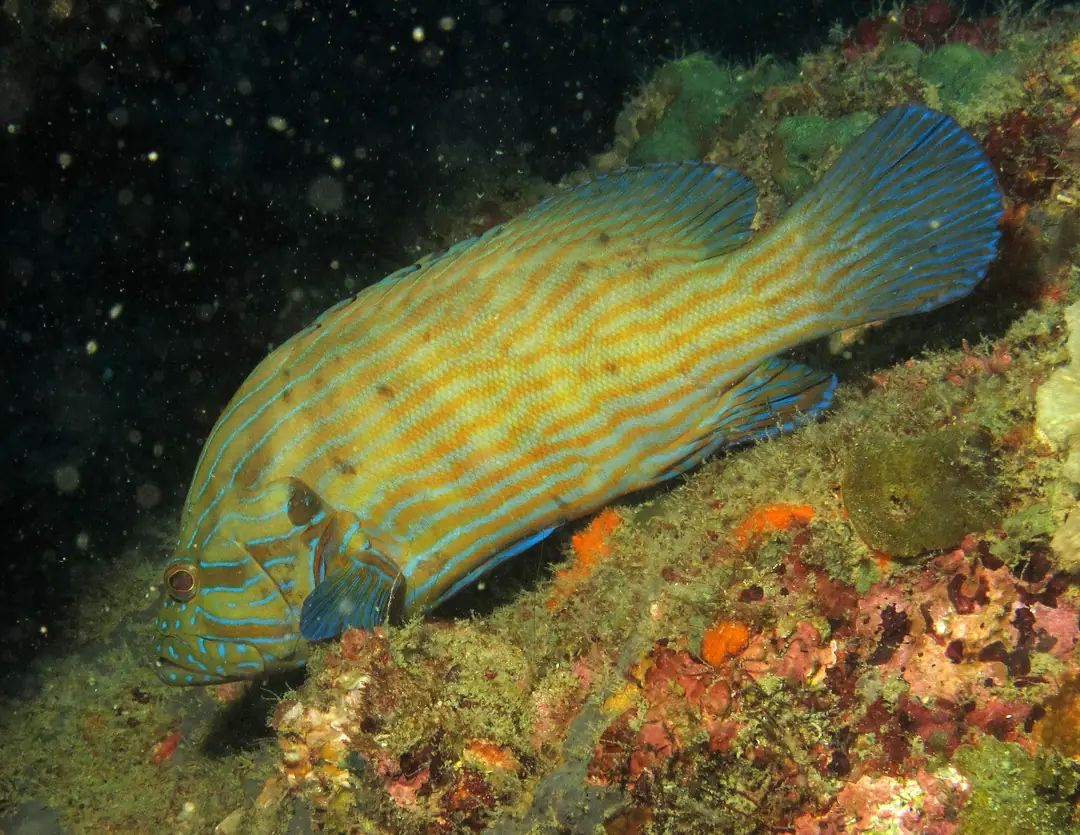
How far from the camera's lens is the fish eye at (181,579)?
381 cm

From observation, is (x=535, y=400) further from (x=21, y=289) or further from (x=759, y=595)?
(x=21, y=289)

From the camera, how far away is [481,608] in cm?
423

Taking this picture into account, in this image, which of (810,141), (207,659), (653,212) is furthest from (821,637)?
(810,141)

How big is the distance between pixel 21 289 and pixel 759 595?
25.9ft

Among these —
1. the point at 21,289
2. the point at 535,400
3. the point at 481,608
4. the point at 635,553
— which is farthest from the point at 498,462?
the point at 21,289

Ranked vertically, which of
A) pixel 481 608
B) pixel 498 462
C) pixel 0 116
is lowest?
pixel 481 608

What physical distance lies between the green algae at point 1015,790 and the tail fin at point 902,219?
182 cm

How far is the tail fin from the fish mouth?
3706 mm

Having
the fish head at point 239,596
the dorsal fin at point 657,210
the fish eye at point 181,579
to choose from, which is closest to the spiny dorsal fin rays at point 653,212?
the dorsal fin at point 657,210

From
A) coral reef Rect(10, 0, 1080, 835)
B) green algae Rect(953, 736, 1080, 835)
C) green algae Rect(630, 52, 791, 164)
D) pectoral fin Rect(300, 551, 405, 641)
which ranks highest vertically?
green algae Rect(630, 52, 791, 164)

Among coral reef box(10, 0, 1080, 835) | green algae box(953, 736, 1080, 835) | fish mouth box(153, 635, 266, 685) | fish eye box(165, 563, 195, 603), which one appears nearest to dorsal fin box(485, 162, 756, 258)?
coral reef box(10, 0, 1080, 835)

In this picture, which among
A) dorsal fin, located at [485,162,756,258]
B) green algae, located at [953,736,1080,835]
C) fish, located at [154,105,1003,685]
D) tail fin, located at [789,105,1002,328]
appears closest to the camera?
green algae, located at [953,736,1080,835]

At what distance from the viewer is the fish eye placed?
3.81m

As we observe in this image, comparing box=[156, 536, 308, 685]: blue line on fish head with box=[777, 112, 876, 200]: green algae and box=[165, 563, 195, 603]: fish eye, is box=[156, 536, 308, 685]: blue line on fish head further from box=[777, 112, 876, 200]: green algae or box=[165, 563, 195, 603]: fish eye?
box=[777, 112, 876, 200]: green algae
